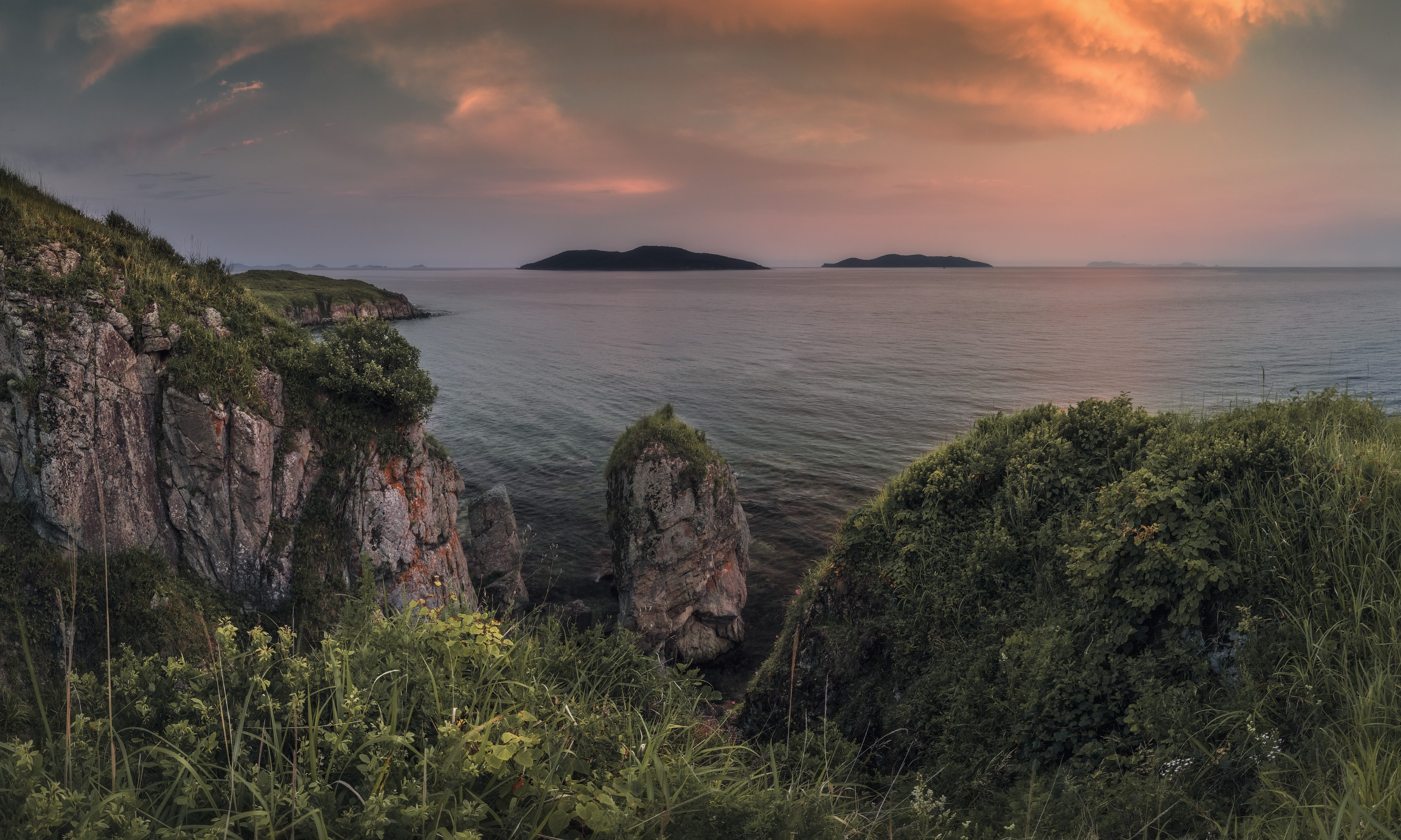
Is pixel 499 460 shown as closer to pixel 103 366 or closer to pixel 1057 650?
pixel 103 366

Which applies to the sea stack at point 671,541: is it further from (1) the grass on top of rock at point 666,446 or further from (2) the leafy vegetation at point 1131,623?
(2) the leafy vegetation at point 1131,623

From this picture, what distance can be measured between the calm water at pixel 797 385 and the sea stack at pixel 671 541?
2.38 metres

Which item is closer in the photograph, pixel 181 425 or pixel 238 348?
pixel 181 425

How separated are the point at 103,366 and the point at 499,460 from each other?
27798 millimetres

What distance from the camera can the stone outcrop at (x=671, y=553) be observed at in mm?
21812

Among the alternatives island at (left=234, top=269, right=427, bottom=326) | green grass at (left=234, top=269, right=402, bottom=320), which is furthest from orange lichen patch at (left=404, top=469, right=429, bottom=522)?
green grass at (left=234, top=269, right=402, bottom=320)

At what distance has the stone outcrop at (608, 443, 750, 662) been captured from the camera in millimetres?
21812

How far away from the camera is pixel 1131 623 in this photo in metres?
8.12

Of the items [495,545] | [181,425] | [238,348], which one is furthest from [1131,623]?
[495,545]

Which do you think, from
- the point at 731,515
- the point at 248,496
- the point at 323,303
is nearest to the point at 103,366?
the point at 248,496

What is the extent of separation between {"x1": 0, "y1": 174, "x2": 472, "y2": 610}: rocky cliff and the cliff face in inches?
1.2

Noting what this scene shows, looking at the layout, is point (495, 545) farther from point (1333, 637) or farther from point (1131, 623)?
point (1333, 637)

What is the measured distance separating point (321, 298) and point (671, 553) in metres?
111

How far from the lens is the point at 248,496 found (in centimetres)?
1447
